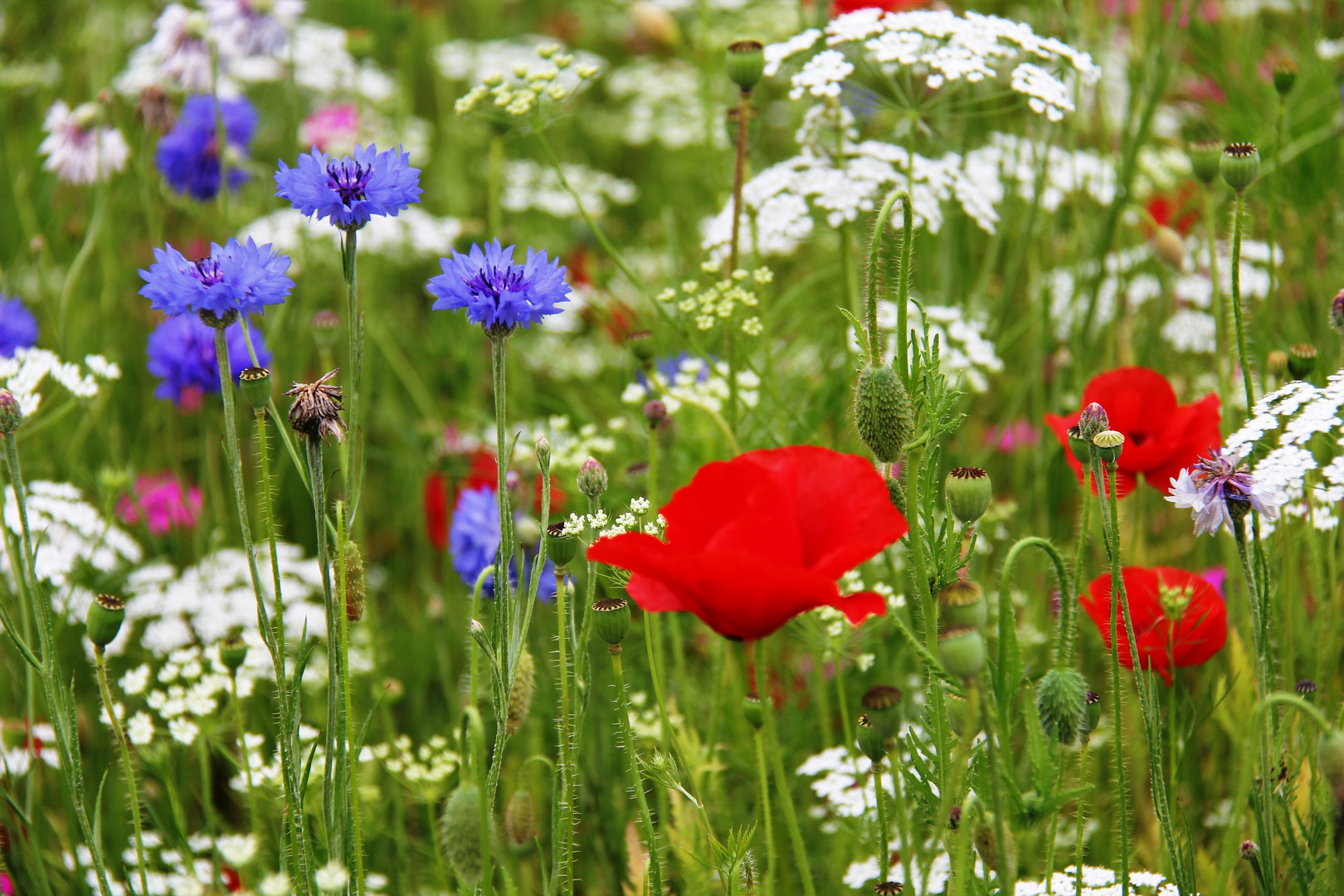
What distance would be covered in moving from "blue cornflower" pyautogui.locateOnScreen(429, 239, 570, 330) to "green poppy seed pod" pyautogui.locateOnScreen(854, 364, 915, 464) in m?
0.30

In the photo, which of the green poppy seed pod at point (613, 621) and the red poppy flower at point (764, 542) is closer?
the red poppy flower at point (764, 542)

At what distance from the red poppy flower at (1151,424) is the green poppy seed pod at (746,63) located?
0.61 m

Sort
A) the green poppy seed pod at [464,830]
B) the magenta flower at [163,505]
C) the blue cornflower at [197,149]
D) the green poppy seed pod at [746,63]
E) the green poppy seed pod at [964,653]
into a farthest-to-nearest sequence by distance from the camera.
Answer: the blue cornflower at [197,149] → the magenta flower at [163,505] → the green poppy seed pod at [746,63] → the green poppy seed pod at [464,830] → the green poppy seed pod at [964,653]

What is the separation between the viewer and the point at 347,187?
109 centimetres

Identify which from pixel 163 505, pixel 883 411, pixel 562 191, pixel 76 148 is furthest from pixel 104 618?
pixel 562 191

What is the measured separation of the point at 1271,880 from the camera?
112cm

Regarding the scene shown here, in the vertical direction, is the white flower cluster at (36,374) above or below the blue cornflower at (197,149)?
below

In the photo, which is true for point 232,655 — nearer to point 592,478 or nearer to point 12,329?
point 592,478

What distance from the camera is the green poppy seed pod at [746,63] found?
1551 mm

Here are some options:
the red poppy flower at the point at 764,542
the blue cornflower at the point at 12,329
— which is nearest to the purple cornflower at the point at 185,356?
the blue cornflower at the point at 12,329

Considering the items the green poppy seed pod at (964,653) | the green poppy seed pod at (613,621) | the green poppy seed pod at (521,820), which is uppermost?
the green poppy seed pod at (964,653)

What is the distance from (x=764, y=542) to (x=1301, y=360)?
815 millimetres

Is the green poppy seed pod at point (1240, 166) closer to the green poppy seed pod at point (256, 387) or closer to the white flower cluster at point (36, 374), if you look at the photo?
the green poppy seed pod at point (256, 387)

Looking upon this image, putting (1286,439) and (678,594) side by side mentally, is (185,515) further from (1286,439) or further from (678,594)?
(1286,439)
